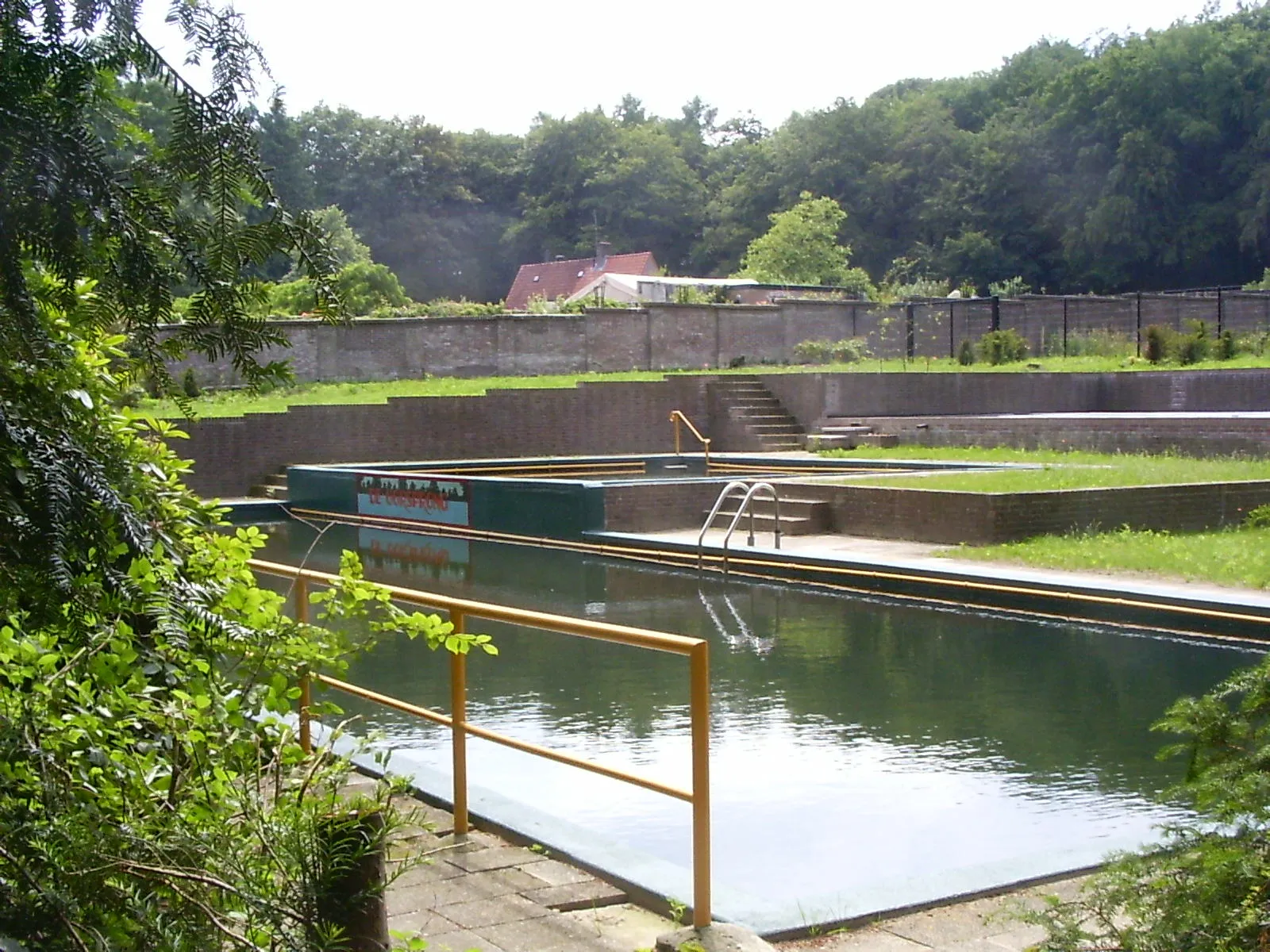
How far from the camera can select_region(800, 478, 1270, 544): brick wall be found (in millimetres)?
13953

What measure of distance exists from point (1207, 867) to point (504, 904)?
6.55 ft

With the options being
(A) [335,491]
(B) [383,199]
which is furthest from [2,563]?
(B) [383,199]

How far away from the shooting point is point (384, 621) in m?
3.84

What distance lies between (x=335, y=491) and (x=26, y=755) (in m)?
19.9

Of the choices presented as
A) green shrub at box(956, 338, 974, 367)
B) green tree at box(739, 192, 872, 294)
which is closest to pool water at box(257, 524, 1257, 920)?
green shrub at box(956, 338, 974, 367)

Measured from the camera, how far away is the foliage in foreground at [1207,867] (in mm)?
3119

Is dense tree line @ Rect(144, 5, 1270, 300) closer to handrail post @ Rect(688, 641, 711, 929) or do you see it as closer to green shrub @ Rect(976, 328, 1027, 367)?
green shrub @ Rect(976, 328, 1027, 367)

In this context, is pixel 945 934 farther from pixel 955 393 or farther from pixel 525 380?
pixel 525 380

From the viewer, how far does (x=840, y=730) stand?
8062 millimetres

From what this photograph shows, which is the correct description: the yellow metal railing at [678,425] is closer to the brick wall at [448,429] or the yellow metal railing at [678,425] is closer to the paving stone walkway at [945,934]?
the brick wall at [448,429]

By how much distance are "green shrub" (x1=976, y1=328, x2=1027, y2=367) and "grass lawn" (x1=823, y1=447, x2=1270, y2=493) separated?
30.8 feet

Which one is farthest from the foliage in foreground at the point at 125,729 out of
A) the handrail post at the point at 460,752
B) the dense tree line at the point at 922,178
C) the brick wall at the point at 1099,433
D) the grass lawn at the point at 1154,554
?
the dense tree line at the point at 922,178

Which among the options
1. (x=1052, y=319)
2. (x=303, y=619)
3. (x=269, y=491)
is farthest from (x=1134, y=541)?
(x=1052, y=319)

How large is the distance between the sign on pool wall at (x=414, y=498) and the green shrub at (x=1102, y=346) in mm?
15481
